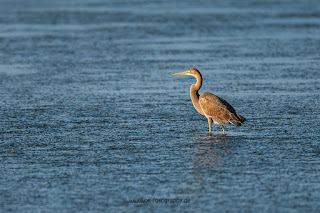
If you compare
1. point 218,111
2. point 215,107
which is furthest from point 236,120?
point 215,107

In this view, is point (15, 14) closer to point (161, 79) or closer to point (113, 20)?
point (113, 20)

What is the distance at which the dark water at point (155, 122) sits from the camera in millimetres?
8656

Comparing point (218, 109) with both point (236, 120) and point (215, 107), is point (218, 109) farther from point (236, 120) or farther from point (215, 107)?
point (236, 120)

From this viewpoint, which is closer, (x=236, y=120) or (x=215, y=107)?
(x=236, y=120)

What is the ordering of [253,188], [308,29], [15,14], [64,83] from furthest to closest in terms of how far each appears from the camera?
[15,14] → [308,29] → [64,83] → [253,188]

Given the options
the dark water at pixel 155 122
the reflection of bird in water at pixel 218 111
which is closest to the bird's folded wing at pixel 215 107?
the reflection of bird in water at pixel 218 111

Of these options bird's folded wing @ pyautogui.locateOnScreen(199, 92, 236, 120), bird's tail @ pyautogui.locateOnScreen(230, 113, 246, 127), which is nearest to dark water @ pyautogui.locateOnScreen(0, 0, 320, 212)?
bird's tail @ pyautogui.locateOnScreen(230, 113, 246, 127)

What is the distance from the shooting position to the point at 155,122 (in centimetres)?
1312

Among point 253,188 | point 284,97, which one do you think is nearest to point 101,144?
point 253,188

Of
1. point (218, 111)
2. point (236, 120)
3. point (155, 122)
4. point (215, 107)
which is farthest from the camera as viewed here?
point (155, 122)

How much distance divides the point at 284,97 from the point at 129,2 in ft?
116

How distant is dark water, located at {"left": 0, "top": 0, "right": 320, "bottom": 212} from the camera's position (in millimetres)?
8656

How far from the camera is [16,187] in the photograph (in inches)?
354

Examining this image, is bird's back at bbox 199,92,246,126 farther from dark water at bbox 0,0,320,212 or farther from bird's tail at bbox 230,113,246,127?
dark water at bbox 0,0,320,212
